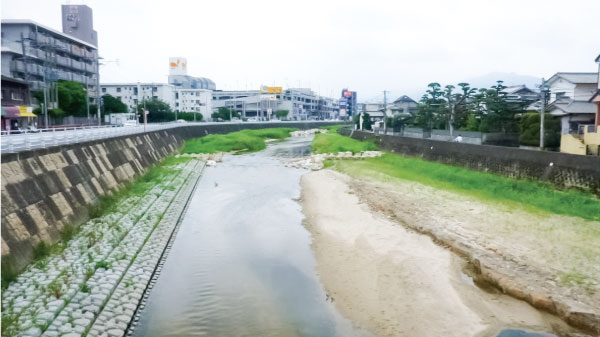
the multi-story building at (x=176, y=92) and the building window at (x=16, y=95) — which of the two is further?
the multi-story building at (x=176, y=92)

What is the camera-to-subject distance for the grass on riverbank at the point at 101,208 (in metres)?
11.9

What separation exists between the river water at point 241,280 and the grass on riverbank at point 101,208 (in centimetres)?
A: 363

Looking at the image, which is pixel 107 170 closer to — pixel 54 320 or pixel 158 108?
pixel 54 320

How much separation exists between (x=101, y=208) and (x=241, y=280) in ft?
31.7

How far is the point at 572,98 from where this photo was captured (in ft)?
130

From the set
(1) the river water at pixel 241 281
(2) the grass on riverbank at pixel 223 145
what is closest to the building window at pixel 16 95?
(2) the grass on riverbank at pixel 223 145

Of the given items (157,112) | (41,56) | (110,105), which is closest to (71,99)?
(41,56)

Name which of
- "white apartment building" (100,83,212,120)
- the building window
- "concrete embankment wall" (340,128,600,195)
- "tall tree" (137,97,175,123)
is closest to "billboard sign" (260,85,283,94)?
"white apartment building" (100,83,212,120)

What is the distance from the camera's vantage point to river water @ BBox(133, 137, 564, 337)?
11383 mm

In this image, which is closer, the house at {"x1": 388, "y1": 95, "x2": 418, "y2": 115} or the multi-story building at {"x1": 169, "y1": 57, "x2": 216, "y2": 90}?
the house at {"x1": 388, "y1": 95, "x2": 418, "y2": 115}

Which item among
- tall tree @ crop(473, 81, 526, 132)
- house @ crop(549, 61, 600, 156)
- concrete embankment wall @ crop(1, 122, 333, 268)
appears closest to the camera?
concrete embankment wall @ crop(1, 122, 333, 268)

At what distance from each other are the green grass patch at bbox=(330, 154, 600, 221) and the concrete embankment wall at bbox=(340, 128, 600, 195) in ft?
1.88

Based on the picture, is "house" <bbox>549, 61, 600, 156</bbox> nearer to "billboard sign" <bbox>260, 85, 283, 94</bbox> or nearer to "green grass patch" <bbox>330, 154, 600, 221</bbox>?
"green grass patch" <bbox>330, 154, 600, 221</bbox>

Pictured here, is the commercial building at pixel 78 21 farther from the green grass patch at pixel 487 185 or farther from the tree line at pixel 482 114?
the green grass patch at pixel 487 185
